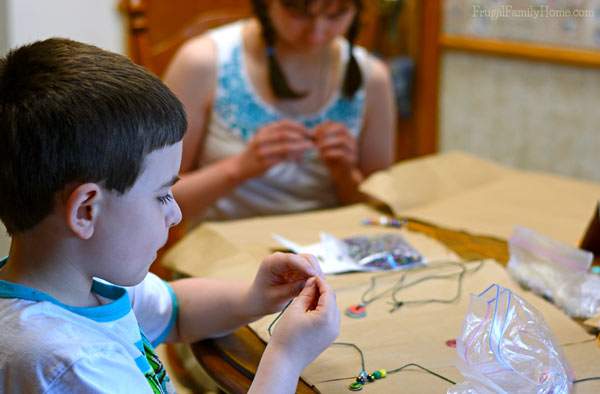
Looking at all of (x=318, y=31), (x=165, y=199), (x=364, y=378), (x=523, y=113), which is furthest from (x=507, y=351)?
(x=523, y=113)

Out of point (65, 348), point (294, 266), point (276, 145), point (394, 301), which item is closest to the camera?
point (65, 348)

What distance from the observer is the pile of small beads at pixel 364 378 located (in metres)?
0.85

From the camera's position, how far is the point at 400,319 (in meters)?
1.02

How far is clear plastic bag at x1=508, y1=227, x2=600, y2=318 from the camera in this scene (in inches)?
41.6

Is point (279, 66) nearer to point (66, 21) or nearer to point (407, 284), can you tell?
point (407, 284)

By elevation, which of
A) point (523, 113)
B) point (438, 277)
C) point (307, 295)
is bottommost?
point (523, 113)

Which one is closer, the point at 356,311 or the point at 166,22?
the point at 356,311

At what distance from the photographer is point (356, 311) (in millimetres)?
1036

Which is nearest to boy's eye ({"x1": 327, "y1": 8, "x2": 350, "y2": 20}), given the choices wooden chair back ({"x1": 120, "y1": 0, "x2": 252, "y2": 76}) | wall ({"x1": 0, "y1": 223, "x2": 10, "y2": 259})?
wooden chair back ({"x1": 120, "y1": 0, "x2": 252, "y2": 76})

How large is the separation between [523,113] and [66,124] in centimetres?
183

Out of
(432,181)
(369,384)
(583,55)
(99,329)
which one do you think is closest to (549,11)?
(583,55)

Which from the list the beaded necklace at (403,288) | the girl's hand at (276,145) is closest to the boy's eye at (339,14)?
the girl's hand at (276,145)

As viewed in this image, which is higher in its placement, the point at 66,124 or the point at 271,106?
the point at 66,124

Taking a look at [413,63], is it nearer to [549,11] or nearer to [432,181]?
[549,11]
